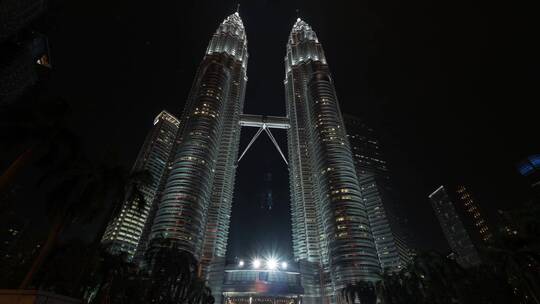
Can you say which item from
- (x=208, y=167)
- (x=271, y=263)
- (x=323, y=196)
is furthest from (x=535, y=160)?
(x=208, y=167)

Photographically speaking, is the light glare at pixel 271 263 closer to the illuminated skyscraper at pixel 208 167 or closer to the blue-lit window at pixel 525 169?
the illuminated skyscraper at pixel 208 167

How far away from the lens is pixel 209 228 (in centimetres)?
13188

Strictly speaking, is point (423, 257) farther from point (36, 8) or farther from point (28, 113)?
point (36, 8)

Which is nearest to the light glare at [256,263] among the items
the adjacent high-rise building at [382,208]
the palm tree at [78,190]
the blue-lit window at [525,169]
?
the adjacent high-rise building at [382,208]

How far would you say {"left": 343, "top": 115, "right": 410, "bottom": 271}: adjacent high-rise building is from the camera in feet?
500

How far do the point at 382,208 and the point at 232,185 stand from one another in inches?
3592

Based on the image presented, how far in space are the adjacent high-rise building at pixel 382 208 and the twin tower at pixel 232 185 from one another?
133 feet

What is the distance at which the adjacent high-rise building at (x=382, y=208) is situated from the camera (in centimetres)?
15250

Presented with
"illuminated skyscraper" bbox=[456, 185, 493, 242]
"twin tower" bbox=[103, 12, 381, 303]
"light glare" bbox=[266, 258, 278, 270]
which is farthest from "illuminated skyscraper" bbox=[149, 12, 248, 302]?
"illuminated skyscraper" bbox=[456, 185, 493, 242]

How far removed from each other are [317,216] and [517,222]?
109m

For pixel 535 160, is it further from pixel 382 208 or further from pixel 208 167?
pixel 208 167

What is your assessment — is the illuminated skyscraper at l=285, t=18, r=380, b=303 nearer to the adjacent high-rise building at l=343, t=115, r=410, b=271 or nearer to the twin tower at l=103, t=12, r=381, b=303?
the twin tower at l=103, t=12, r=381, b=303

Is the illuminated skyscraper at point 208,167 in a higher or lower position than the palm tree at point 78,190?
higher

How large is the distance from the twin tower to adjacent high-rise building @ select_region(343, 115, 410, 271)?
40.4 meters
